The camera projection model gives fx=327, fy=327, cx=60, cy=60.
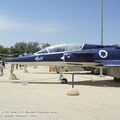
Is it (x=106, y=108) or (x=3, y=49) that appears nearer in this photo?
(x=106, y=108)

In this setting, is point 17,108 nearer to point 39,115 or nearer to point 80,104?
point 39,115

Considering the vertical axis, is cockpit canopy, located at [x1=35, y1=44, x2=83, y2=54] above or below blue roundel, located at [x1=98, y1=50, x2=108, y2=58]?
above

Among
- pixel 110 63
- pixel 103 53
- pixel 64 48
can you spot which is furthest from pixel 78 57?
pixel 110 63

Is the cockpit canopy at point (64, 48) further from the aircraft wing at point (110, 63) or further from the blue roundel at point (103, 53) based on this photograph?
the aircraft wing at point (110, 63)

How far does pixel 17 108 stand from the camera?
9273 mm

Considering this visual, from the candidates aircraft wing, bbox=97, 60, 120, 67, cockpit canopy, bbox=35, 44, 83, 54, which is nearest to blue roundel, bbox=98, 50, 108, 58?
aircraft wing, bbox=97, 60, 120, 67

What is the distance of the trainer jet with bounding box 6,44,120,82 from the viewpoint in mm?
17500

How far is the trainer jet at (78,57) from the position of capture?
57.4 feet

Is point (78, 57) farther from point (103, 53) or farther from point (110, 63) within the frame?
point (110, 63)

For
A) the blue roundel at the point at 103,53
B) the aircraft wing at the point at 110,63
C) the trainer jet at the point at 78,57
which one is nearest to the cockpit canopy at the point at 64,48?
the trainer jet at the point at 78,57

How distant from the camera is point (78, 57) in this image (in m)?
17.5

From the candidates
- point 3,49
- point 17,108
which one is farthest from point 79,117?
point 3,49

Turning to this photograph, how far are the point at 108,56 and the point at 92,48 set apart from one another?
126 centimetres

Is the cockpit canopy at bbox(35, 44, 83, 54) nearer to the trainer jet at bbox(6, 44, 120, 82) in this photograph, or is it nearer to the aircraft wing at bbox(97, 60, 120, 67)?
the trainer jet at bbox(6, 44, 120, 82)
